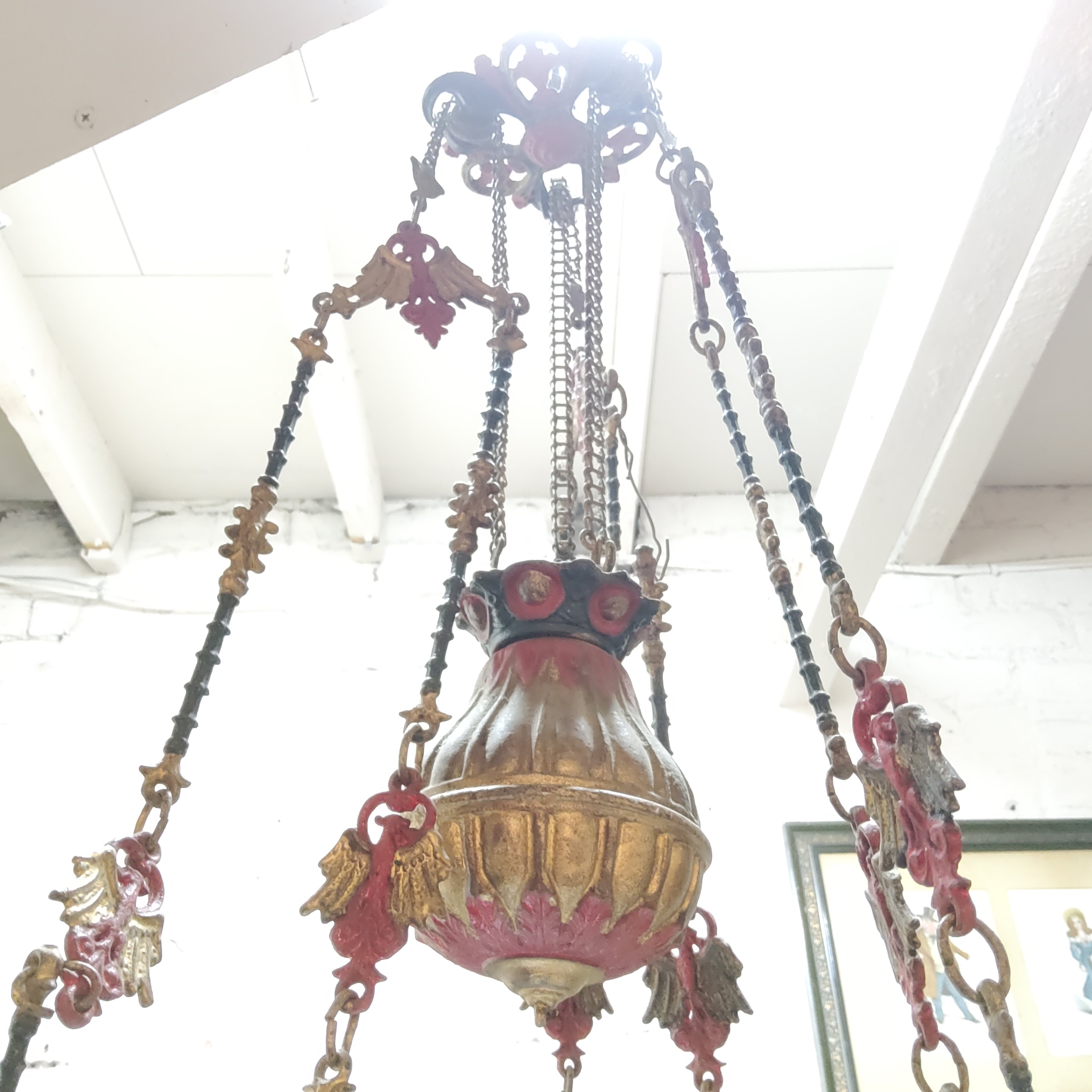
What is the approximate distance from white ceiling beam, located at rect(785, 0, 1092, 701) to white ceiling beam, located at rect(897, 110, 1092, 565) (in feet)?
0.60

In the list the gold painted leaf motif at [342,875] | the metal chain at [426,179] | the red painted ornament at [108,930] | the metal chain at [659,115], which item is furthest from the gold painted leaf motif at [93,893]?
the metal chain at [659,115]

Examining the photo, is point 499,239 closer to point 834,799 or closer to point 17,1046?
point 834,799

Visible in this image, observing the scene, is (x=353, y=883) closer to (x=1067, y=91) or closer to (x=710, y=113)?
(x=1067, y=91)

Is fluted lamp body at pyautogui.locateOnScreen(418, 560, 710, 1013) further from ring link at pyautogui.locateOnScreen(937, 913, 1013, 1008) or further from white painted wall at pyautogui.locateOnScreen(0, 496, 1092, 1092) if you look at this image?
white painted wall at pyautogui.locateOnScreen(0, 496, 1092, 1092)

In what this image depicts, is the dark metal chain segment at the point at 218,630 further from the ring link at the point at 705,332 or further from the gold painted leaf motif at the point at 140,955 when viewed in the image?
the ring link at the point at 705,332

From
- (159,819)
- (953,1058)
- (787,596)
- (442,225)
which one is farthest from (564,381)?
(442,225)

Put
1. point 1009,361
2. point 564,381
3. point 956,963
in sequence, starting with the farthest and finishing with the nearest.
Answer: point 1009,361 < point 564,381 < point 956,963

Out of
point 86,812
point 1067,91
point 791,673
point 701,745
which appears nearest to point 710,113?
point 1067,91

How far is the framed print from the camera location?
156cm

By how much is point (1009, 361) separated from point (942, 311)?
1.40ft

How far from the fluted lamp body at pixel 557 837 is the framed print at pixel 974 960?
3.42 feet

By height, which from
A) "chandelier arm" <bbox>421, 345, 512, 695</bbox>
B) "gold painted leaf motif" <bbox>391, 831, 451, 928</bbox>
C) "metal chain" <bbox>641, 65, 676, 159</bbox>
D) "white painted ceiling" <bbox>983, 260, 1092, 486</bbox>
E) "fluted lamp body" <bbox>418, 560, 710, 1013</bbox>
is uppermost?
"white painted ceiling" <bbox>983, 260, 1092, 486</bbox>

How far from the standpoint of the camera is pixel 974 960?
65.3 inches

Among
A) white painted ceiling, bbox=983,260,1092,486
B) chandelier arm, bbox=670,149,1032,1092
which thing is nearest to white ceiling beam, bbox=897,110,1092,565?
white painted ceiling, bbox=983,260,1092,486
